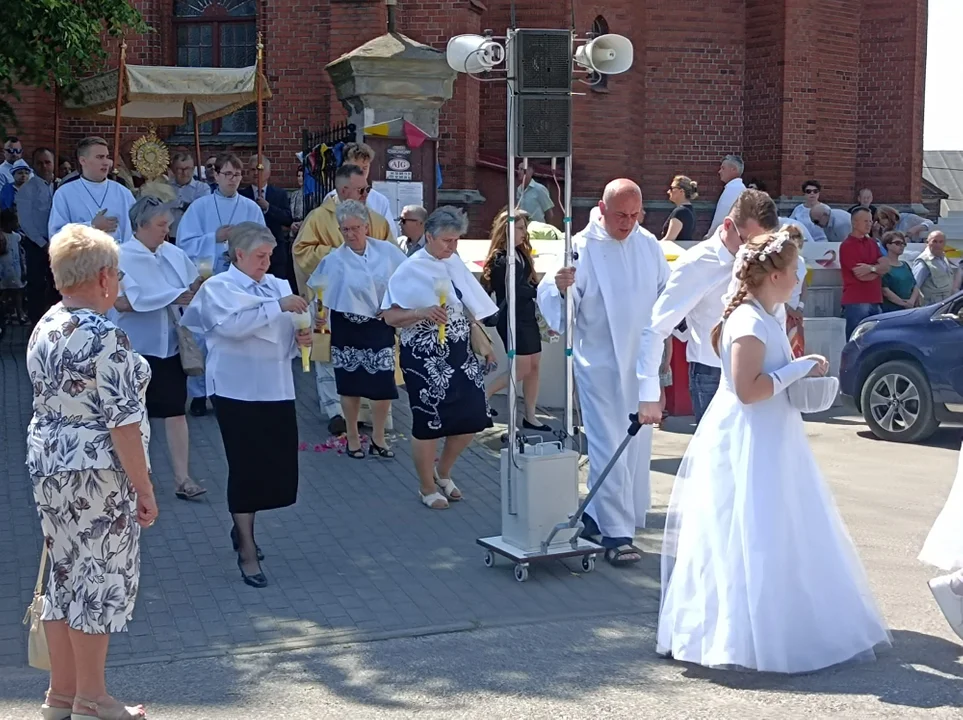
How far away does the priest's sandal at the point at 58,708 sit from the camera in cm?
511

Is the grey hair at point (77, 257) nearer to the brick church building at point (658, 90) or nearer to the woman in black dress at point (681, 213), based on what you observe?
the woman in black dress at point (681, 213)

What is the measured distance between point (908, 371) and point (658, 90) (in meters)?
10.6

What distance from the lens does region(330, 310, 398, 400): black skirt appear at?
971cm

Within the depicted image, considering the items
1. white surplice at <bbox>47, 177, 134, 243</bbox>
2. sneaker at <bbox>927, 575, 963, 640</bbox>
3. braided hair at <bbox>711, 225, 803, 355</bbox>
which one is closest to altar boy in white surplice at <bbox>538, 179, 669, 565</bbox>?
braided hair at <bbox>711, 225, 803, 355</bbox>

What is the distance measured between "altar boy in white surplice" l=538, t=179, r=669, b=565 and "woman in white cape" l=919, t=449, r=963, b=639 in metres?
1.81

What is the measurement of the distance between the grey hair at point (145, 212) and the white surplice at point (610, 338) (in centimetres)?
253

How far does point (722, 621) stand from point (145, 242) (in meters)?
4.62

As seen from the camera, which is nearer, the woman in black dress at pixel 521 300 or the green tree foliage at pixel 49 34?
the woman in black dress at pixel 521 300

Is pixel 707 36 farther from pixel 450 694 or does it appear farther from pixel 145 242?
pixel 450 694

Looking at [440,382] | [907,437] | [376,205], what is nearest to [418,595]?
[440,382]

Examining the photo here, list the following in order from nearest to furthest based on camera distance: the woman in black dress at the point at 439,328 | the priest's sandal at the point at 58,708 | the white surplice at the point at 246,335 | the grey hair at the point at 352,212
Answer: the priest's sandal at the point at 58,708 < the white surplice at the point at 246,335 < the woman in black dress at the point at 439,328 < the grey hair at the point at 352,212

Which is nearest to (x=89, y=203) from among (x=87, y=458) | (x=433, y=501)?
(x=433, y=501)

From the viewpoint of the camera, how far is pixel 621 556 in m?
7.55

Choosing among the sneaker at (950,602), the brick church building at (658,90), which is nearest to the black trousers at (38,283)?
the brick church building at (658,90)
